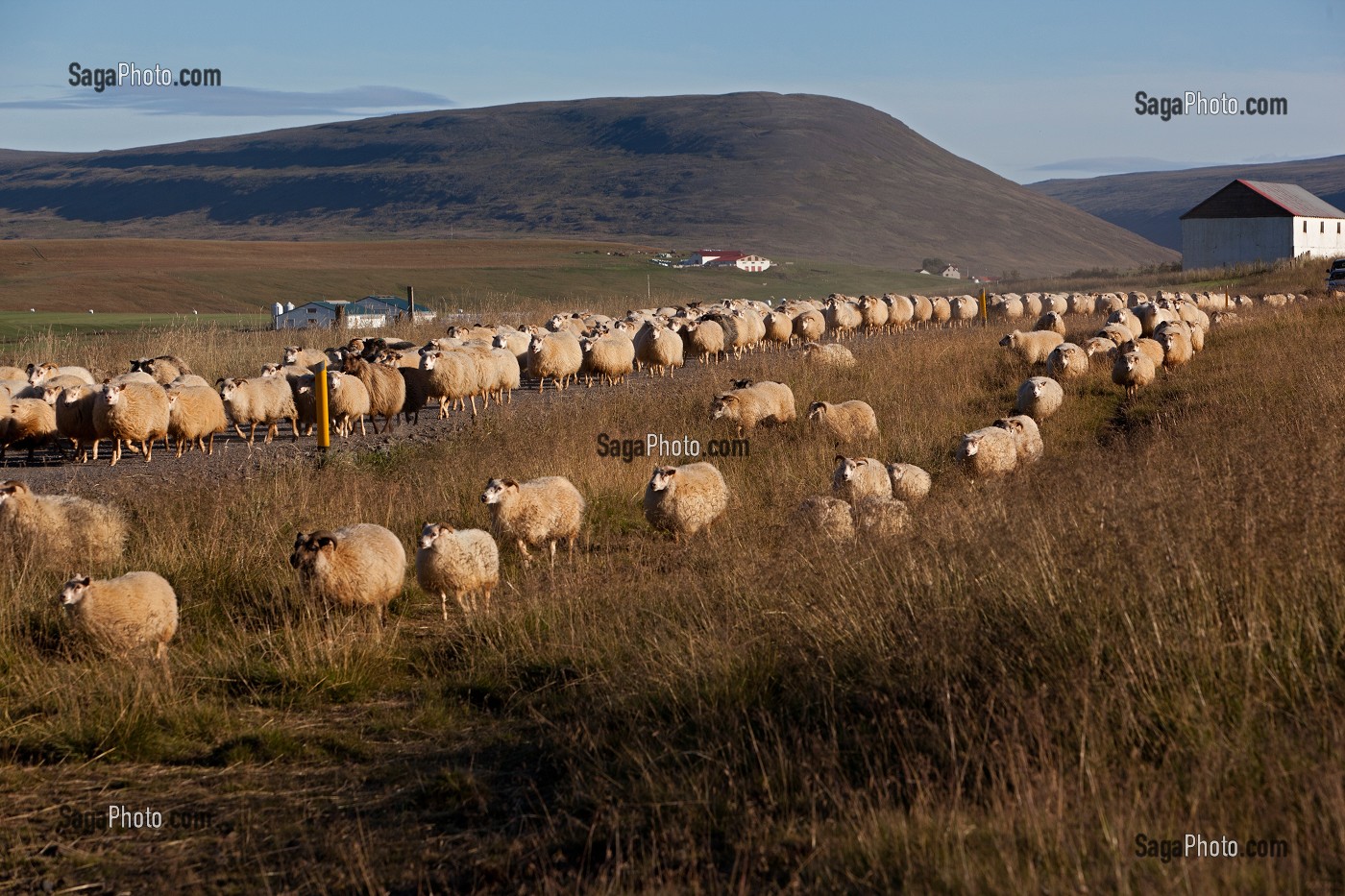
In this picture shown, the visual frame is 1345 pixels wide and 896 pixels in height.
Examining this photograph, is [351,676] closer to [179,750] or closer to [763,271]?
[179,750]

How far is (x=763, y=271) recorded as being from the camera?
109312 millimetres

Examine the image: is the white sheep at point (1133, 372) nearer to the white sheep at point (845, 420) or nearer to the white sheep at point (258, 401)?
the white sheep at point (845, 420)

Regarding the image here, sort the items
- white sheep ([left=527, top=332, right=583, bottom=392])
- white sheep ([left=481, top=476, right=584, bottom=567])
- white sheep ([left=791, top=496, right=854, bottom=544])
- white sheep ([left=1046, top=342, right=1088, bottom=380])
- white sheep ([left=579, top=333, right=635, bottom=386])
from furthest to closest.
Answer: white sheep ([left=579, top=333, right=635, bottom=386])
white sheep ([left=527, top=332, right=583, bottom=392])
white sheep ([left=1046, top=342, right=1088, bottom=380])
white sheep ([left=481, top=476, right=584, bottom=567])
white sheep ([left=791, top=496, right=854, bottom=544])

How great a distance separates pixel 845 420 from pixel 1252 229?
219 feet

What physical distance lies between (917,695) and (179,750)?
4.16 metres

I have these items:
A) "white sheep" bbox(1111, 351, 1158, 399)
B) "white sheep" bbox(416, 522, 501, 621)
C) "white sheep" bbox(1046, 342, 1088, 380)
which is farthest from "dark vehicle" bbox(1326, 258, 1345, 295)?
"white sheep" bbox(416, 522, 501, 621)

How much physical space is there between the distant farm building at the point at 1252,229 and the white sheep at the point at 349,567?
2799 inches

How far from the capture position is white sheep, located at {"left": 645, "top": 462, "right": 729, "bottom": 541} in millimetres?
12000

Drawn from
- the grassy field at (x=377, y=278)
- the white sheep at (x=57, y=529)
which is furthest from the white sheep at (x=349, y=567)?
the grassy field at (x=377, y=278)

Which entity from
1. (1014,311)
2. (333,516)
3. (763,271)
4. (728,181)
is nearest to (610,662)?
(333,516)

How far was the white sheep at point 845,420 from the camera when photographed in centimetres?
1614

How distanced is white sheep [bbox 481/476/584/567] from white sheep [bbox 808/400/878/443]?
5.13m

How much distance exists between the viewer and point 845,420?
16.4 metres

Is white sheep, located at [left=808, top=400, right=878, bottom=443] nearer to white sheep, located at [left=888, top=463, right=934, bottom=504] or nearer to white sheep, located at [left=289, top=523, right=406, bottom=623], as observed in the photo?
white sheep, located at [left=888, top=463, right=934, bottom=504]
